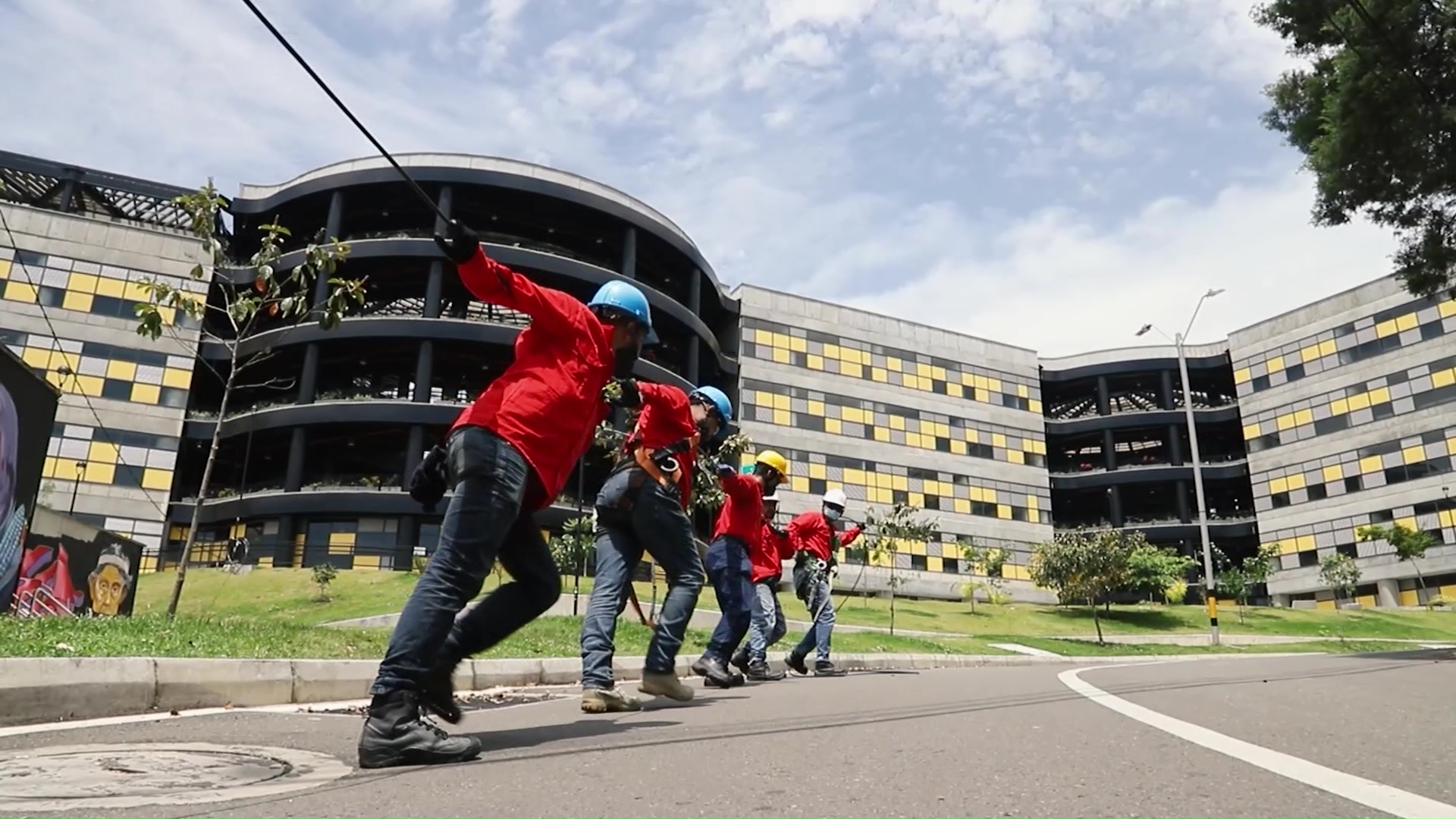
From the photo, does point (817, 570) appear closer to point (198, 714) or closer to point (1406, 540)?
point (198, 714)

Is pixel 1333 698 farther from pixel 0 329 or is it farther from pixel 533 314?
pixel 0 329

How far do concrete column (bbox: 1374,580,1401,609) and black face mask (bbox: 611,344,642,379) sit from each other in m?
61.6

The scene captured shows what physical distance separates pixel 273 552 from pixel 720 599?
36421 millimetres

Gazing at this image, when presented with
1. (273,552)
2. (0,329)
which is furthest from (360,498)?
(0,329)

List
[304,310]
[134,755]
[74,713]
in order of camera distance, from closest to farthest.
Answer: [134,755]
[74,713]
[304,310]

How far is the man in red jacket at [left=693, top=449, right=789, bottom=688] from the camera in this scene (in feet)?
23.0

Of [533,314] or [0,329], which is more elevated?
[0,329]

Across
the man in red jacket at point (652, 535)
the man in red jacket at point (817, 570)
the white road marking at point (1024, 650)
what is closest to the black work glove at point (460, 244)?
the man in red jacket at point (652, 535)

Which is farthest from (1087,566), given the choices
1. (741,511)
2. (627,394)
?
(627,394)

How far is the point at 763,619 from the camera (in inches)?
361

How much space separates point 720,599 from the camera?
726 centimetres

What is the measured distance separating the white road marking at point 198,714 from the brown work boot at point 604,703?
32.9 inches

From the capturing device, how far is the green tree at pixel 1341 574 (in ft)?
172

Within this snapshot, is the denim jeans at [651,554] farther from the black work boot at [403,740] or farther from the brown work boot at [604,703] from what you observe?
the black work boot at [403,740]
